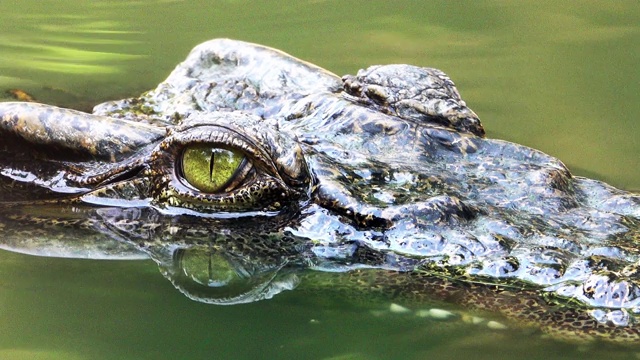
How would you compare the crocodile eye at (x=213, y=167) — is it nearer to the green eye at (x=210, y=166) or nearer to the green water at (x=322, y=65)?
the green eye at (x=210, y=166)

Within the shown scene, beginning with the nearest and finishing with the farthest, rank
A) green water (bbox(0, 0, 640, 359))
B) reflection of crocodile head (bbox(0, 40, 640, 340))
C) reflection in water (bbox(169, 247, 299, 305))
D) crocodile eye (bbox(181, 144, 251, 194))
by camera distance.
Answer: green water (bbox(0, 0, 640, 359)) < reflection of crocodile head (bbox(0, 40, 640, 340)) < reflection in water (bbox(169, 247, 299, 305)) < crocodile eye (bbox(181, 144, 251, 194))

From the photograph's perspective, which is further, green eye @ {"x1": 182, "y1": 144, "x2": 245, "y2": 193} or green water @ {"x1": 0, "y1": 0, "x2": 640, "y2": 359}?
green eye @ {"x1": 182, "y1": 144, "x2": 245, "y2": 193}

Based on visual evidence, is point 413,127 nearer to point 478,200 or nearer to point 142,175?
point 478,200

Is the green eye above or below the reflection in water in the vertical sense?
above

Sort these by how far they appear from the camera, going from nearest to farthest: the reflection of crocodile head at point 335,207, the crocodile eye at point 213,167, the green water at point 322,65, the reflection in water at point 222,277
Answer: the green water at point 322,65, the reflection of crocodile head at point 335,207, the reflection in water at point 222,277, the crocodile eye at point 213,167

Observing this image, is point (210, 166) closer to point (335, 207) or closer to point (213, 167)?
point (213, 167)

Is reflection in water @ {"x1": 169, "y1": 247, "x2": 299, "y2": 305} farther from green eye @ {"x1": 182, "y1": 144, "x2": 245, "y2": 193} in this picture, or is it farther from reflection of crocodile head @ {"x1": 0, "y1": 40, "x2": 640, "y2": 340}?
green eye @ {"x1": 182, "y1": 144, "x2": 245, "y2": 193}

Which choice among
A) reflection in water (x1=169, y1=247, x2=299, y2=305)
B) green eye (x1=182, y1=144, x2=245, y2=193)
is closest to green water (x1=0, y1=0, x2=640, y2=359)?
reflection in water (x1=169, y1=247, x2=299, y2=305)

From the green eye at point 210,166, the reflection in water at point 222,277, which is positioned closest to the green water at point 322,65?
the reflection in water at point 222,277
